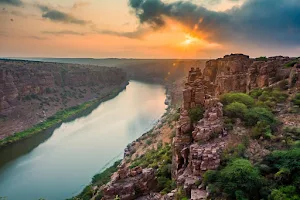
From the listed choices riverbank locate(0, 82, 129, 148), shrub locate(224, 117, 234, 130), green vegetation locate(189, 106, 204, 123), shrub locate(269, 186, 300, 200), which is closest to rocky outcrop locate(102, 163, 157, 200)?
green vegetation locate(189, 106, 204, 123)

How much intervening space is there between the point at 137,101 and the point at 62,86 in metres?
22.6

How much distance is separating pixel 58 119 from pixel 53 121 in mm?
1756

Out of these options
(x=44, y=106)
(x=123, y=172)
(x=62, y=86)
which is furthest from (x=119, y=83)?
(x=123, y=172)

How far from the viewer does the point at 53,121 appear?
5334 cm

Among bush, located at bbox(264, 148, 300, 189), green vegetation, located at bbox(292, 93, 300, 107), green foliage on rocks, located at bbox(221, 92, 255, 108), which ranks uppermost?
green vegetation, located at bbox(292, 93, 300, 107)

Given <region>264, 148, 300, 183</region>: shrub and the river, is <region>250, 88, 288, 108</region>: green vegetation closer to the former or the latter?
<region>264, 148, 300, 183</region>: shrub

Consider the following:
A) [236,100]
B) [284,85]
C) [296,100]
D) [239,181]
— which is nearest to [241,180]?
[239,181]

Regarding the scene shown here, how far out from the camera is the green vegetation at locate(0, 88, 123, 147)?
138 ft

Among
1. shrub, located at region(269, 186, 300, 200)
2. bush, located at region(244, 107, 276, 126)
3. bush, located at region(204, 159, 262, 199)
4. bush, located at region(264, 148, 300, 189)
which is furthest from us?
bush, located at region(244, 107, 276, 126)

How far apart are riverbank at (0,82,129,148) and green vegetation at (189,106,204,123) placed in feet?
109

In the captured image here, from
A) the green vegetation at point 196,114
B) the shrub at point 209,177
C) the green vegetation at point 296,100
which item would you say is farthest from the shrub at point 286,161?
the green vegetation at point 296,100

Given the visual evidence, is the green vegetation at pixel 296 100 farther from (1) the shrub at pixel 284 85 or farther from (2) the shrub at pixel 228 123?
(2) the shrub at pixel 228 123

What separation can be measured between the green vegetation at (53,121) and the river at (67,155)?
54.2 inches

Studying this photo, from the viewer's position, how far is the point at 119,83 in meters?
110
